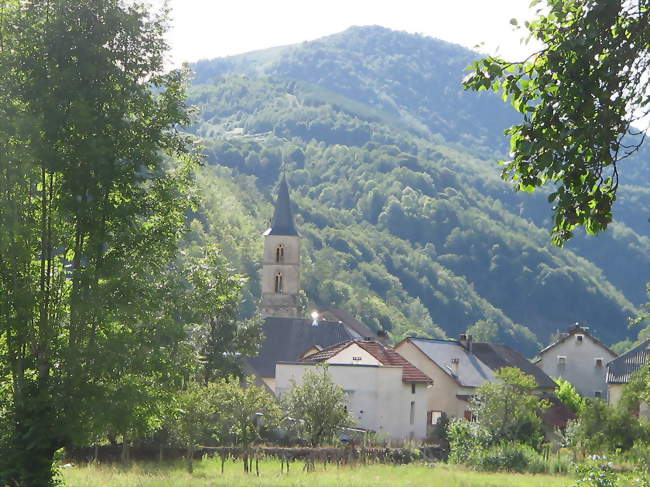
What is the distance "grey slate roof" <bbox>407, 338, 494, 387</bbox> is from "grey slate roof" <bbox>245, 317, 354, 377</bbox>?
10.0 metres

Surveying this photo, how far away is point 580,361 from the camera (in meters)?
85.2

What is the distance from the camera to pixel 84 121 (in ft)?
63.7

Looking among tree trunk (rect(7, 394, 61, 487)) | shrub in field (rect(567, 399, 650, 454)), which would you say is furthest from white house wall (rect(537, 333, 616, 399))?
tree trunk (rect(7, 394, 61, 487))

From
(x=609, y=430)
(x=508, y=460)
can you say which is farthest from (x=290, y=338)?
(x=508, y=460)

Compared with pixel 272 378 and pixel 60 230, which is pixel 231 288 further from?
pixel 272 378

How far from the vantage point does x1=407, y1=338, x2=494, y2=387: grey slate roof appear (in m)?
66.2

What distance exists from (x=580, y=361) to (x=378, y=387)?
35.9 metres

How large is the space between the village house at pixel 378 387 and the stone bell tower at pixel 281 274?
4375 centimetres

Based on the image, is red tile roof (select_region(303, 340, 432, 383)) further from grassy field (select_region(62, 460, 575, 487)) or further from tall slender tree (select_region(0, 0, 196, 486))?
tall slender tree (select_region(0, 0, 196, 486))

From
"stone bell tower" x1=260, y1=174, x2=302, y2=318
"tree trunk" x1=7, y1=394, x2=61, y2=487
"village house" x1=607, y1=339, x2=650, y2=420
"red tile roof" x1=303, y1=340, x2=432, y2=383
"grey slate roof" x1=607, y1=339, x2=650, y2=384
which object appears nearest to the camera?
"tree trunk" x1=7, y1=394, x2=61, y2=487

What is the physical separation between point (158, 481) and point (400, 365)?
30.4 metres

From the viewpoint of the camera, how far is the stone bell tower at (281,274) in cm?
9981

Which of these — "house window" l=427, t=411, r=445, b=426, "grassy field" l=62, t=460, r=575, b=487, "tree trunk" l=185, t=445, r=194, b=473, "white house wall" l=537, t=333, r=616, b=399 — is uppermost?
"white house wall" l=537, t=333, r=616, b=399

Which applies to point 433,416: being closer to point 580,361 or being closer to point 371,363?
point 371,363
